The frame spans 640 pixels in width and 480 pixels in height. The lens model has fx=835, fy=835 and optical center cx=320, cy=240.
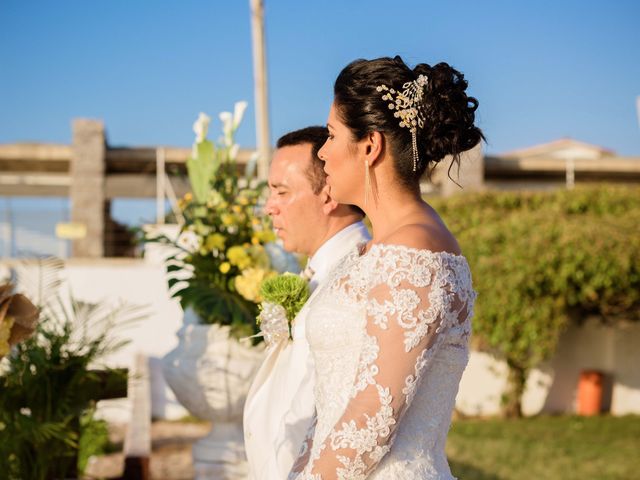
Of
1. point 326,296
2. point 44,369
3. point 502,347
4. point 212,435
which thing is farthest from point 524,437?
point 326,296

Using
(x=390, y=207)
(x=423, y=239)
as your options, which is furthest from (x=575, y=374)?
(x=423, y=239)

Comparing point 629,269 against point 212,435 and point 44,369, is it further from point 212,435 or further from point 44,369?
point 44,369

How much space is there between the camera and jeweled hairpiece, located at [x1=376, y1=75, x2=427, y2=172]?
6.16 feet

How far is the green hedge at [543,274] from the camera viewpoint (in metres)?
9.60

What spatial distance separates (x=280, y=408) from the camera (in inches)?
99.5

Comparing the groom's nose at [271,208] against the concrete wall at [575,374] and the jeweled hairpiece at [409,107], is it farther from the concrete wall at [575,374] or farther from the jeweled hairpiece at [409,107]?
the concrete wall at [575,374]

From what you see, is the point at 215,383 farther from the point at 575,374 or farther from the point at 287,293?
the point at 575,374

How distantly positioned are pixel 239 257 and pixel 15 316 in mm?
1626

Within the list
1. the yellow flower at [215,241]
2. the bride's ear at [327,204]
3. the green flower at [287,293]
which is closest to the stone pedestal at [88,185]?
the yellow flower at [215,241]

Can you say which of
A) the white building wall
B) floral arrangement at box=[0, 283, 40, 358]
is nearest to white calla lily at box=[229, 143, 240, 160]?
floral arrangement at box=[0, 283, 40, 358]

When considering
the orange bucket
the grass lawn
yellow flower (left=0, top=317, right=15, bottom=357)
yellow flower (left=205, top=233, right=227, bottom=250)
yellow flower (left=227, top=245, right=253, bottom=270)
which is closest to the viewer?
yellow flower (left=0, top=317, right=15, bottom=357)

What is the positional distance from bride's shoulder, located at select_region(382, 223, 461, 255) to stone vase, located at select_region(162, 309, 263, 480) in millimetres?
2208

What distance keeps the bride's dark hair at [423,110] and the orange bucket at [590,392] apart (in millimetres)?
9525

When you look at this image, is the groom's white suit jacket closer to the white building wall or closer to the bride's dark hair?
the bride's dark hair
